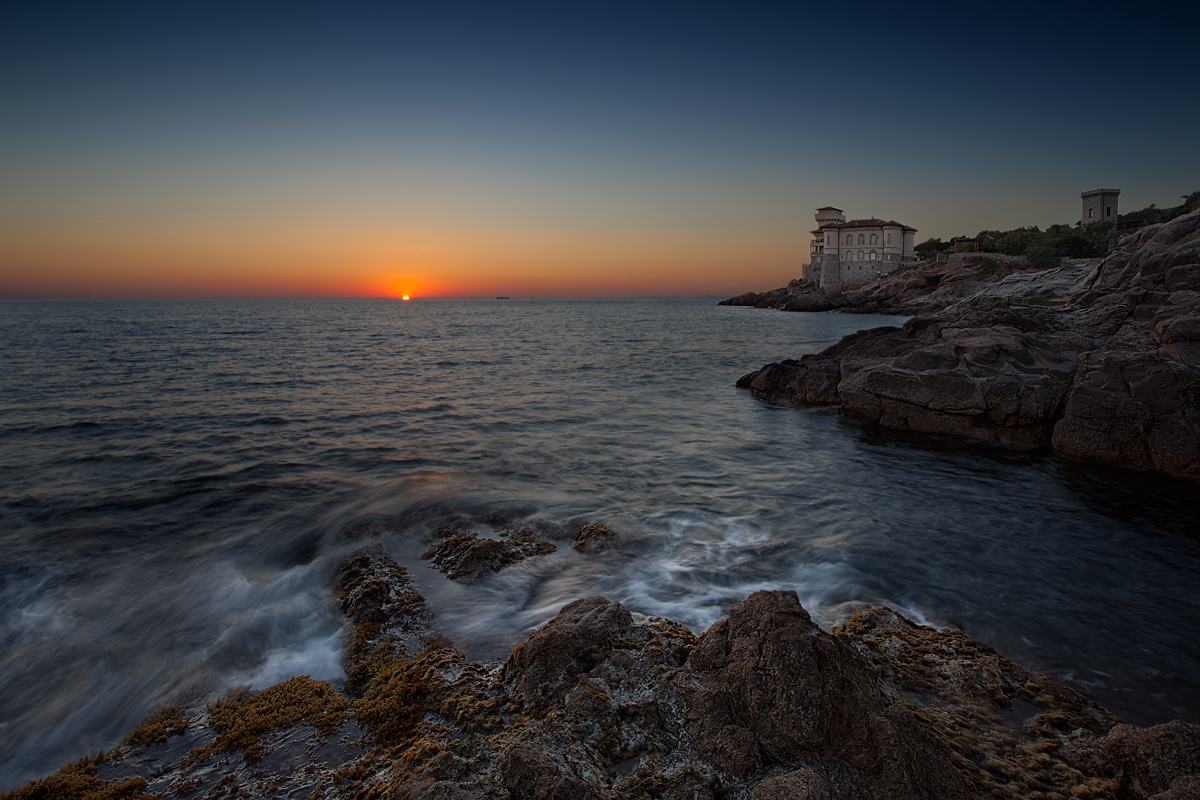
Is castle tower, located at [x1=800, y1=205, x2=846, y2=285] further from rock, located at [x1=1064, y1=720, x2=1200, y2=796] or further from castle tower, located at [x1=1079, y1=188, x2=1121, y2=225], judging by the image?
rock, located at [x1=1064, y1=720, x2=1200, y2=796]

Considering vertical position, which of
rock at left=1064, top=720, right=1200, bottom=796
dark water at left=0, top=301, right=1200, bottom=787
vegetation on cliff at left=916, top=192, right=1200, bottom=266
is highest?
vegetation on cliff at left=916, top=192, right=1200, bottom=266

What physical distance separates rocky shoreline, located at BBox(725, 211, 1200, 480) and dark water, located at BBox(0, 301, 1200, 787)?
33.2 inches

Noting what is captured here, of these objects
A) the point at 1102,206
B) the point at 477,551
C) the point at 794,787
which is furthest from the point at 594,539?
the point at 1102,206

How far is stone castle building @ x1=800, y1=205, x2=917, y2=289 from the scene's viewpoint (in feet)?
289

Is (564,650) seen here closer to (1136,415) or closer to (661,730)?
(661,730)

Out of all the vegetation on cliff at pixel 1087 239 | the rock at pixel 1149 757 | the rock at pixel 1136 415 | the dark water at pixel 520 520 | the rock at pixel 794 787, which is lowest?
the dark water at pixel 520 520

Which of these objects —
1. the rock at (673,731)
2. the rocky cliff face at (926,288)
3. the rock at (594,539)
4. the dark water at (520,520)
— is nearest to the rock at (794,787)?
the rock at (673,731)

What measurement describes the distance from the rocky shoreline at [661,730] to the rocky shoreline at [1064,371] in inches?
356

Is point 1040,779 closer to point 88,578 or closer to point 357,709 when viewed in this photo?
point 357,709

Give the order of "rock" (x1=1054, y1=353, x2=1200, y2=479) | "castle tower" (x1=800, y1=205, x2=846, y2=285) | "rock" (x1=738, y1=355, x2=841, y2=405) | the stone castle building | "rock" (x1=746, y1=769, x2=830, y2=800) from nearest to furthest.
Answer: "rock" (x1=746, y1=769, x2=830, y2=800)
"rock" (x1=1054, y1=353, x2=1200, y2=479)
"rock" (x1=738, y1=355, x2=841, y2=405)
the stone castle building
"castle tower" (x1=800, y1=205, x2=846, y2=285)

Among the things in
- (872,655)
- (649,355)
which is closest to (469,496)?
(872,655)

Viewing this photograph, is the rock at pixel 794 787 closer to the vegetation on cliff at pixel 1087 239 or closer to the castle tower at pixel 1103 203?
the vegetation on cliff at pixel 1087 239

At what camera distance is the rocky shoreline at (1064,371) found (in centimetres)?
1031

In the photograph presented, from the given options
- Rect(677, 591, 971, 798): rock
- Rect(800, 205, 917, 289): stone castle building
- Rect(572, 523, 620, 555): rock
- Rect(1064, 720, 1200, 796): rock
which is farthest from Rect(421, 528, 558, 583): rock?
Rect(800, 205, 917, 289): stone castle building
